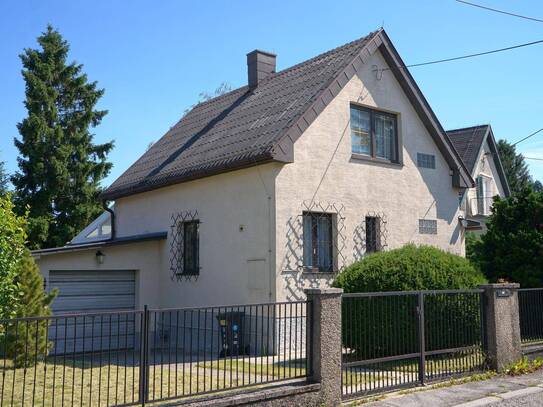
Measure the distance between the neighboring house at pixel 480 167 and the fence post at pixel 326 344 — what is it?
21078 millimetres

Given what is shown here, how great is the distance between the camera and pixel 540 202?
1376cm

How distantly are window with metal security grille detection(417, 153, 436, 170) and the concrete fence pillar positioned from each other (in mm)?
6040

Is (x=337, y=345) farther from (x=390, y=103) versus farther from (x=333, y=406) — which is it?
(x=390, y=103)

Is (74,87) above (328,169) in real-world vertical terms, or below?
above

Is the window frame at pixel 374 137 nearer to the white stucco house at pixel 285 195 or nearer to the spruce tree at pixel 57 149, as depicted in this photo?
the white stucco house at pixel 285 195

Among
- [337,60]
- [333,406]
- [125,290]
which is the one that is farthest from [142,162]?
[333,406]

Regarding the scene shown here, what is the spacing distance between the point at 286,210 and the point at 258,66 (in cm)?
678

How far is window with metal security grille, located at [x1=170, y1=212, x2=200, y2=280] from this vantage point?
48.8 ft

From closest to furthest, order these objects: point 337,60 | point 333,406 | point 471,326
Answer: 1. point 333,406
2. point 471,326
3. point 337,60

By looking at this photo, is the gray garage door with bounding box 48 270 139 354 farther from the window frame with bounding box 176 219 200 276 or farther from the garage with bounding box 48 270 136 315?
the window frame with bounding box 176 219 200 276

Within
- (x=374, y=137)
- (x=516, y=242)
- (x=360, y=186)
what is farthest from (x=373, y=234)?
(x=516, y=242)

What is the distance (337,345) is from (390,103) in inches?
363

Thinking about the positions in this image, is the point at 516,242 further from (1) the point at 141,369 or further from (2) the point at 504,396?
(1) the point at 141,369

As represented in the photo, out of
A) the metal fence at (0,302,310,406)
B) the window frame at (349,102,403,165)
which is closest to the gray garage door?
the metal fence at (0,302,310,406)
